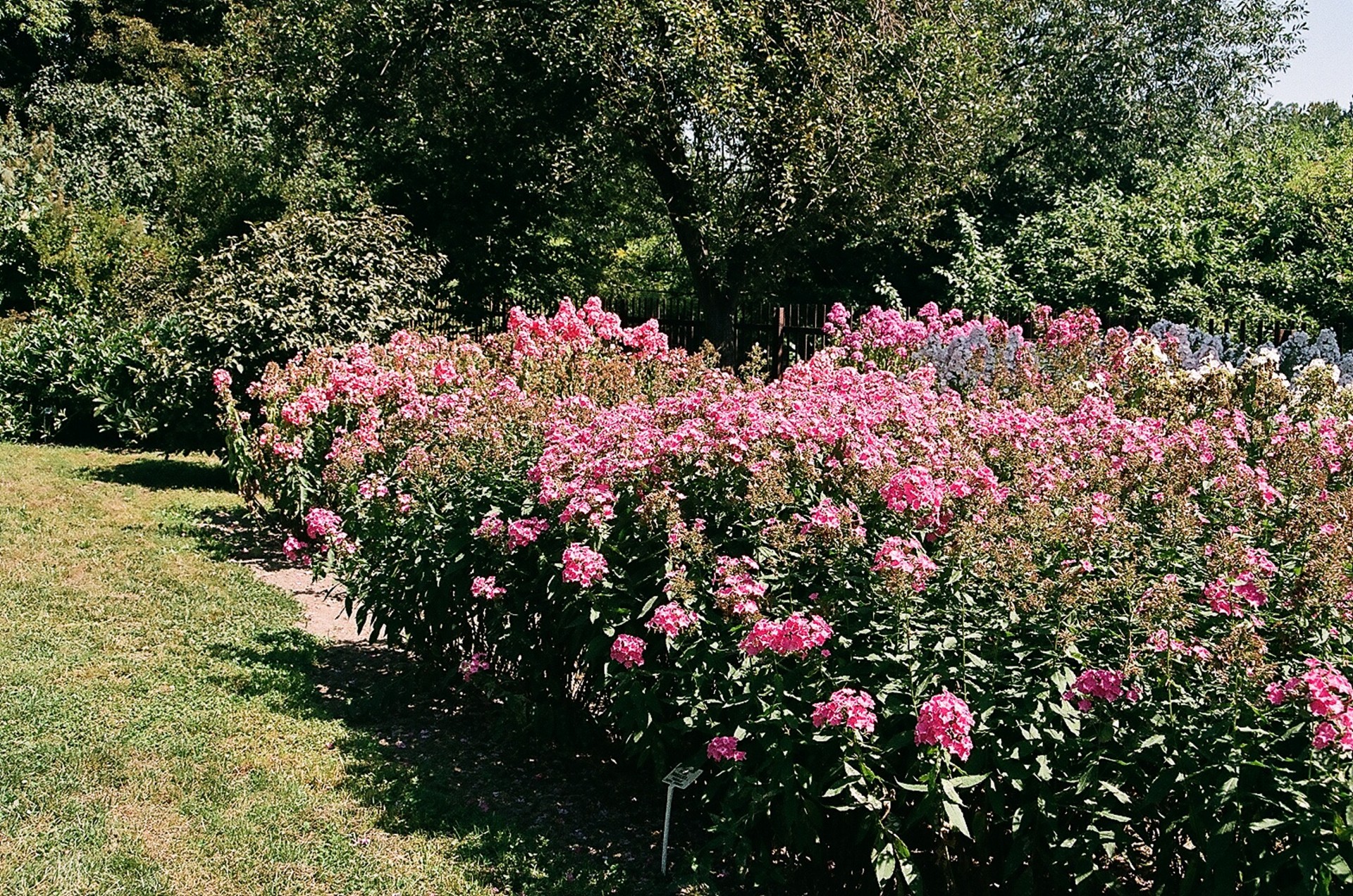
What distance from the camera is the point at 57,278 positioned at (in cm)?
1381

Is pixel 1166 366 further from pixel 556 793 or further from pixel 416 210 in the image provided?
pixel 416 210

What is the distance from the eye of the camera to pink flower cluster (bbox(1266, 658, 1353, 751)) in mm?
2586

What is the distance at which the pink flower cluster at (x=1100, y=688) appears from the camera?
2.95 metres

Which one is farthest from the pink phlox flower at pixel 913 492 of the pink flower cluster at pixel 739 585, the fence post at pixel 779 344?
the fence post at pixel 779 344

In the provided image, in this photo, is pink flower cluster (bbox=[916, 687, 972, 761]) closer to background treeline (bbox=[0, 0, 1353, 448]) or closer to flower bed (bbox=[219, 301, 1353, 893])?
flower bed (bbox=[219, 301, 1353, 893])

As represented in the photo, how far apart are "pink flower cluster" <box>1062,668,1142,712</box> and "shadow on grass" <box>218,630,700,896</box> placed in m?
1.43

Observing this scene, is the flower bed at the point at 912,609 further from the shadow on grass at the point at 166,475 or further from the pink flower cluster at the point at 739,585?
the shadow on grass at the point at 166,475

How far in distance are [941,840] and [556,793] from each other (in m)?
1.63

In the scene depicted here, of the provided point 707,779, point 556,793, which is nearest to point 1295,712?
point 707,779

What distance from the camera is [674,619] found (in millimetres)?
3506

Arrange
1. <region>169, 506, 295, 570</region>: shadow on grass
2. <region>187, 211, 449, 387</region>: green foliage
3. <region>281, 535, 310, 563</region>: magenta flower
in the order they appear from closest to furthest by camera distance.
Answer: <region>281, 535, 310, 563</region>: magenta flower → <region>169, 506, 295, 570</region>: shadow on grass → <region>187, 211, 449, 387</region>: green foliage

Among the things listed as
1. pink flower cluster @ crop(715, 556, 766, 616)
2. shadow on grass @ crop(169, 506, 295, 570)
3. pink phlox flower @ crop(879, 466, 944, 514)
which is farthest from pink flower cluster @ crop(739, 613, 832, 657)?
shadow on grass @ crop(169, 506, 295, 570)

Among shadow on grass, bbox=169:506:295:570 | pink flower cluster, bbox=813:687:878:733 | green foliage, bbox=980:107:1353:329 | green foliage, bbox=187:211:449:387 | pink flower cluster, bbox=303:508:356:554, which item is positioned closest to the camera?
pink flower cluster, bbox=813:687:878:733

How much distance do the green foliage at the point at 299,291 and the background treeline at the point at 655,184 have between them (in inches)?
1.1
